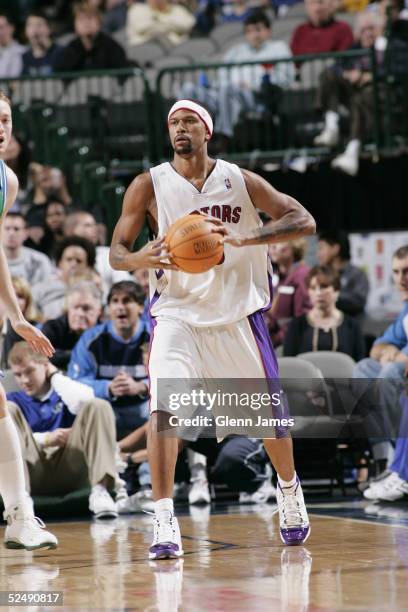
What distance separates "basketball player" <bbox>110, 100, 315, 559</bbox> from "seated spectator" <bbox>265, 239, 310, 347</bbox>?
11.7 ft

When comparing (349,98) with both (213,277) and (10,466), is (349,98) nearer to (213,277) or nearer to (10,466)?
(213,277)

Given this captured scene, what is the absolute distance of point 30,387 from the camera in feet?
25.4

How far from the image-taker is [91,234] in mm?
10492

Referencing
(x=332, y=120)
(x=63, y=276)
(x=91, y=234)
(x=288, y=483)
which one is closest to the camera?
(x=288, y=483)

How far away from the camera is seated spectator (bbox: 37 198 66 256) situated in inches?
432

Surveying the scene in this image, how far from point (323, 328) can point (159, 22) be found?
723cm

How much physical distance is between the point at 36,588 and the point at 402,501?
3.66 m

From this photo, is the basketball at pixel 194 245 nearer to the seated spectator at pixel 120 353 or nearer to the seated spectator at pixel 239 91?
the seated spectator at pixel 120 353

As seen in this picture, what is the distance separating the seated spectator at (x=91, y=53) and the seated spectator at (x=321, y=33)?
6.72 feet

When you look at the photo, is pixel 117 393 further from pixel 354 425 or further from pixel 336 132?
pixel 336 132

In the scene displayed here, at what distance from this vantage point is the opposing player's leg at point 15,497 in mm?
5754

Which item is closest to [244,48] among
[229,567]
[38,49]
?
[38,49]

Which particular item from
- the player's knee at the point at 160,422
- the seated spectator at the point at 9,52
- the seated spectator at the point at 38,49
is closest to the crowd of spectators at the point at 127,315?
the seated spectator at the point at 38,49

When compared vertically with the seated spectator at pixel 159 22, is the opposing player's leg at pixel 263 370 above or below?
below
